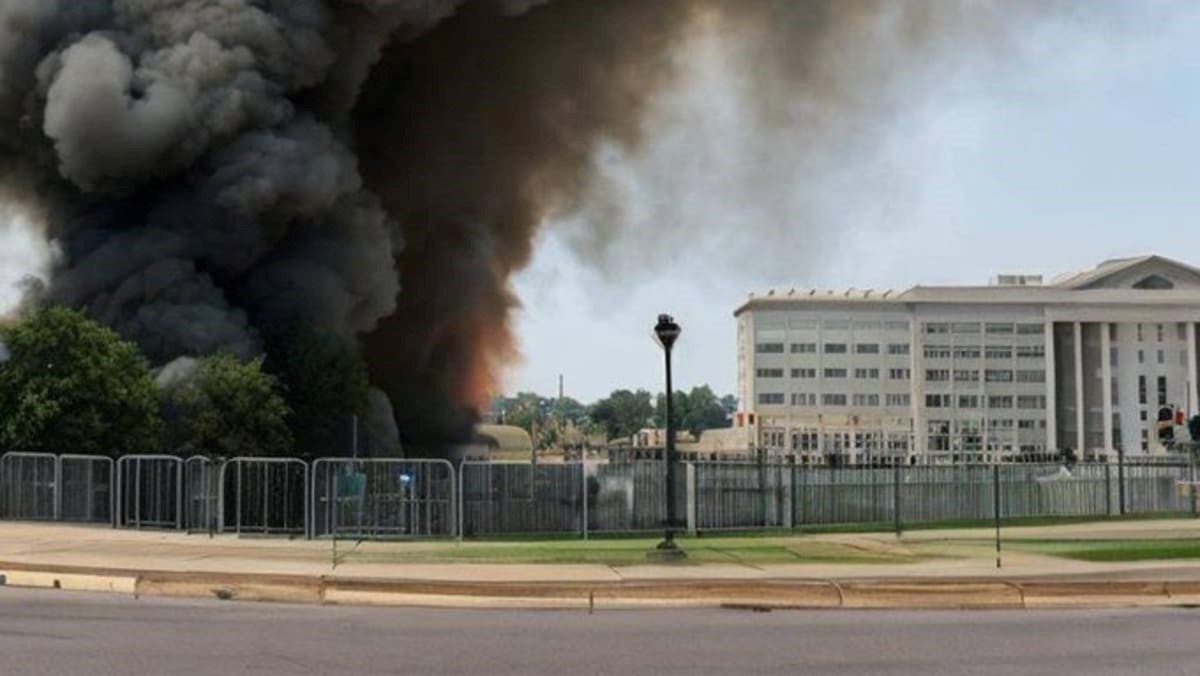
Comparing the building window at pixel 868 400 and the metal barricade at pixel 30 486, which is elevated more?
the building window at pixel 868 400

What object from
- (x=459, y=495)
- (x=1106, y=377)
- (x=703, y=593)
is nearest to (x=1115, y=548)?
(x=703, y=593)

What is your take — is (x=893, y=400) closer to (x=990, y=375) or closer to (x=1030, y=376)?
(x=990, y=375)

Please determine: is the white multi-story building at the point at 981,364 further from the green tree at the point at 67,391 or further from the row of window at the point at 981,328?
the green tree at the point at 67,391

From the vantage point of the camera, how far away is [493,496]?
74.9 ft

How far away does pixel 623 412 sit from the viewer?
178625 mm

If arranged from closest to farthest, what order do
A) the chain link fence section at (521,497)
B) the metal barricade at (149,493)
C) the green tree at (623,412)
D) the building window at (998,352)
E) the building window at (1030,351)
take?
the chain link fence section at (521,497), the metal barricade at (149,493), the building window at (1030,351), the building window at (998,352), the green tree at (623,412)

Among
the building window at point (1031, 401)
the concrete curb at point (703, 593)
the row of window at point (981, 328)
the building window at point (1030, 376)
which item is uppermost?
the row of window at point (981, 328)

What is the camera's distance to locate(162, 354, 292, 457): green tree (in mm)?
41000

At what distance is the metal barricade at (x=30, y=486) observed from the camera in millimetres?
25328

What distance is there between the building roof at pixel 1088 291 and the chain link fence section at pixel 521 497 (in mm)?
106862

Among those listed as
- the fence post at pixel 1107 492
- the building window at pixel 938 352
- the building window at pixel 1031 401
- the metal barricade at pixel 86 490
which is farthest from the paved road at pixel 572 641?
the building window at pixel 938 352

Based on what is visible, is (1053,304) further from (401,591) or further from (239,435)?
(401,591)


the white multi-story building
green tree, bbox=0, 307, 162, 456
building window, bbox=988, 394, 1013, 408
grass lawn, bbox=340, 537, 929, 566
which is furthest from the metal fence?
building window, bbox=988, 394, 1013, 408

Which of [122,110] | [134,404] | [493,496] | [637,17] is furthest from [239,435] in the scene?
[637,17]
